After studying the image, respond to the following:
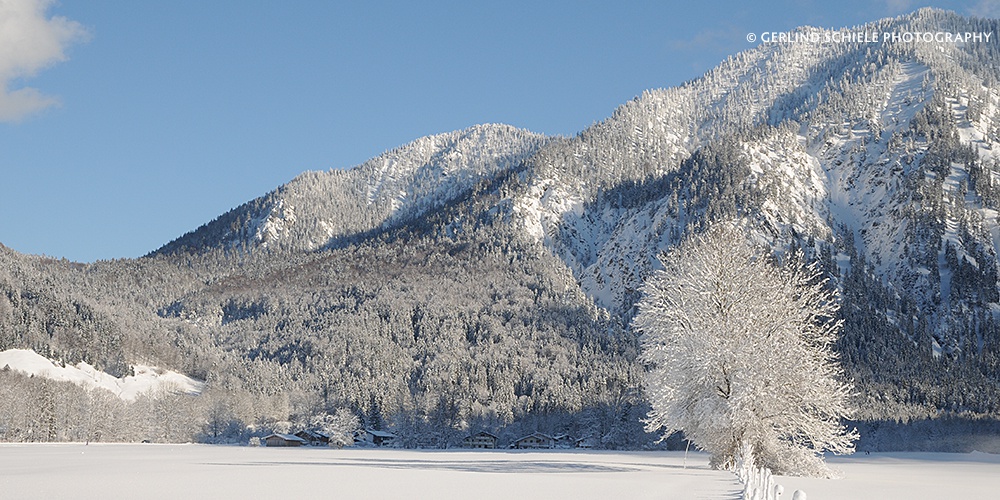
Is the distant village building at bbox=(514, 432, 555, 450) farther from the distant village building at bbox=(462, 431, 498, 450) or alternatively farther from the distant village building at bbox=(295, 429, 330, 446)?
the distant village building at bbox=(295, 429, 330, 446)

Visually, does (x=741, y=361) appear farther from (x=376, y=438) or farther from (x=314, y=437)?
(x=376, y=438)

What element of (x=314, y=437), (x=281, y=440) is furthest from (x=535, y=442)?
(x=281, y=440)

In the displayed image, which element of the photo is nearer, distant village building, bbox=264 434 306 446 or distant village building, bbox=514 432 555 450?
distant village building, bbox=264 434 306 446

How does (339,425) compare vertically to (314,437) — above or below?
above

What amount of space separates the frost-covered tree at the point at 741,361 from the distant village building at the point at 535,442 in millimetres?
116141

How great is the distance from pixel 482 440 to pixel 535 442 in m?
9.69

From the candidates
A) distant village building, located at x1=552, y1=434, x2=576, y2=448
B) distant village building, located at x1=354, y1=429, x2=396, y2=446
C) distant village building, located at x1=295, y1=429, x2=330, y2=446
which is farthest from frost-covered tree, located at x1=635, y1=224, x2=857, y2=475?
distant village building, located at x1=354, y1=429, x2=396, y2=446

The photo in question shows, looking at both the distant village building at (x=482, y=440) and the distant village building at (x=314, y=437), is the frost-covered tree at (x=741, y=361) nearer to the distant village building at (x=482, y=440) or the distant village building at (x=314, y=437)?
the distant village building at (x=482, y=440)

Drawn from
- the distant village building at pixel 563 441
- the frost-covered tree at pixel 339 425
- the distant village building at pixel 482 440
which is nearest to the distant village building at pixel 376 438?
the frost-covered tree at pixel 339 425

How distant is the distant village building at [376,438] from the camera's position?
166 metres

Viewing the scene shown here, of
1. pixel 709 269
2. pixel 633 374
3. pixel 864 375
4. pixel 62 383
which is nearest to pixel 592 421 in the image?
pixel 633 374

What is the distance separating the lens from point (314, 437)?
162m

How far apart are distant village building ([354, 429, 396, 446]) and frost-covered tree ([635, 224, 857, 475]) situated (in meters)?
129

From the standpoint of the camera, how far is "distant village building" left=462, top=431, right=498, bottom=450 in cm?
15838
